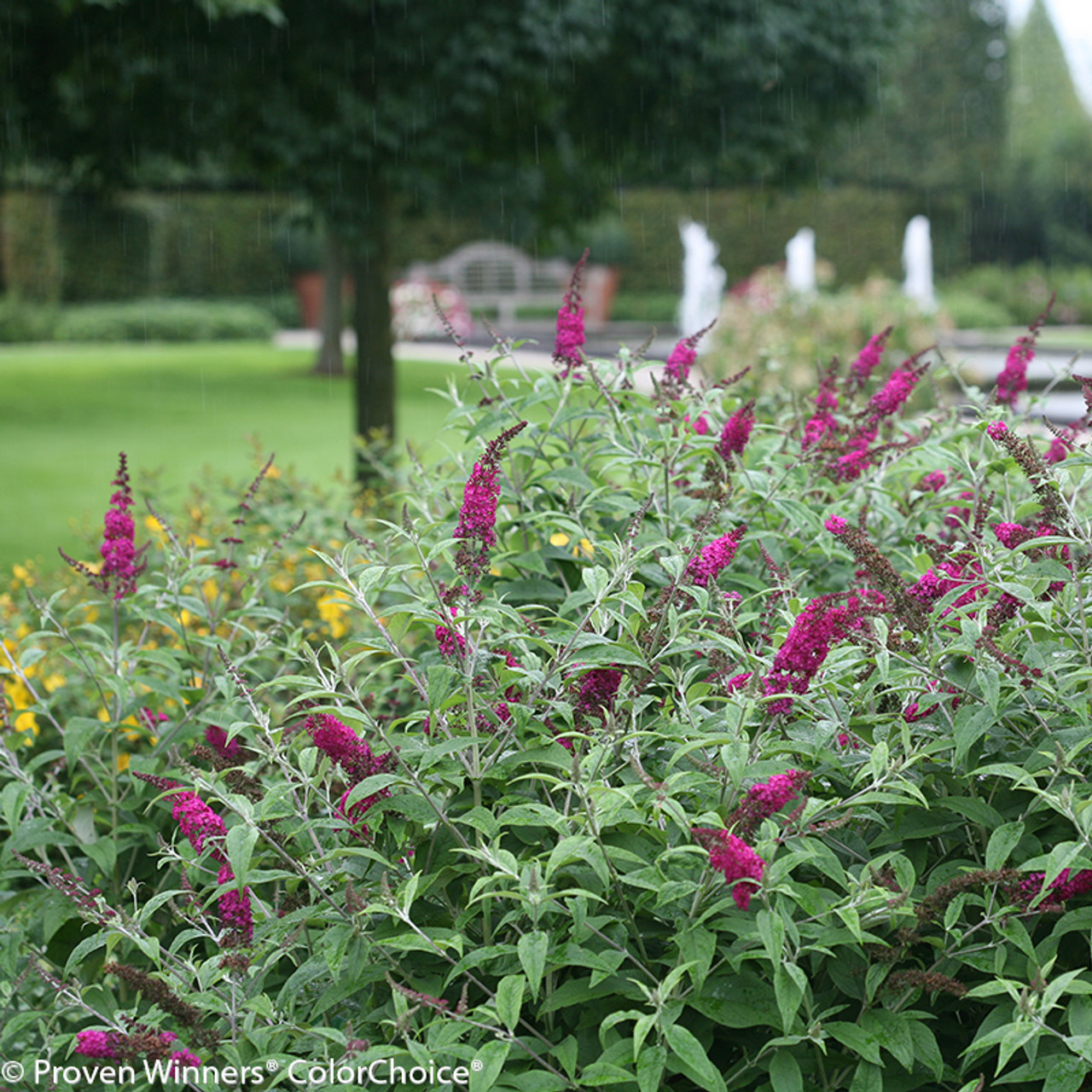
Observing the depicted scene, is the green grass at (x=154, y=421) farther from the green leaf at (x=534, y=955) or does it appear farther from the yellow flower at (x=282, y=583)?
the green leaf at (x=534, y=955)

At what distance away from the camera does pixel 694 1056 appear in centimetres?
144

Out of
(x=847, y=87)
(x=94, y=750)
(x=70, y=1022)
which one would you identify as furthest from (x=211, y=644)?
(x=847, y=87)

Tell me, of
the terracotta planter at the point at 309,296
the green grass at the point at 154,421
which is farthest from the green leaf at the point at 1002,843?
the terracotta planter at the point at 309,296

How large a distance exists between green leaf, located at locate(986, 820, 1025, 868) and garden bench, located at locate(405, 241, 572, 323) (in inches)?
1020

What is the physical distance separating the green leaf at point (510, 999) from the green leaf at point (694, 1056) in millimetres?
177

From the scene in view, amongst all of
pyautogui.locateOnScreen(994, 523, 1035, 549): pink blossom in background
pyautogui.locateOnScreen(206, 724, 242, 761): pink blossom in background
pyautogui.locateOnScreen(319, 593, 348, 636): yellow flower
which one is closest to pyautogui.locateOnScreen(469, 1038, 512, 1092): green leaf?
pyautogui.locateOnScreen(206, 724, 242, 761): pink blossom in background

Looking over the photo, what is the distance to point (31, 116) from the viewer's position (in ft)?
23.3

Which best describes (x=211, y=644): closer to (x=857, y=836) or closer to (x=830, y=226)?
(x=857, y=836)

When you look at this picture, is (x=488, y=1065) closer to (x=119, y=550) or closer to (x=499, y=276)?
(x=119, y=550)

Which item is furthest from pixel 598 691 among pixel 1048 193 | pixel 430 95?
pixel 1048 193

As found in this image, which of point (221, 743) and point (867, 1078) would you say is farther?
point (221, 743)

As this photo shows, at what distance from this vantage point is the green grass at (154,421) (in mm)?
9859

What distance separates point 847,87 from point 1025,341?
6.06 m

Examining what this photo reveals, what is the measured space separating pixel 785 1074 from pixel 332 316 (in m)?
16.7
